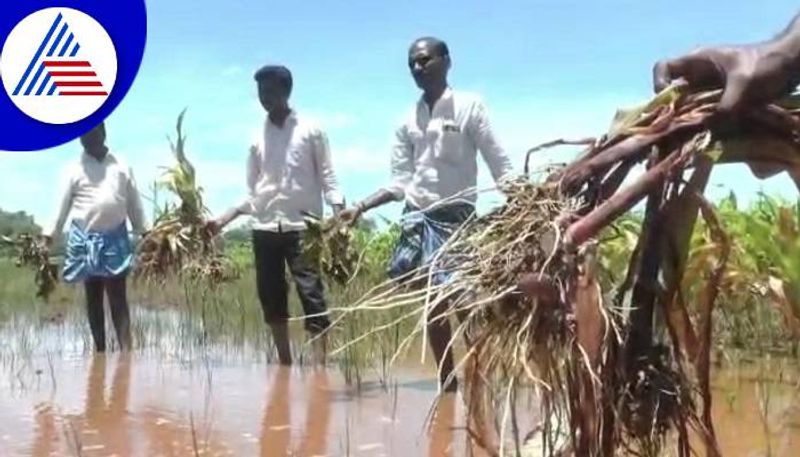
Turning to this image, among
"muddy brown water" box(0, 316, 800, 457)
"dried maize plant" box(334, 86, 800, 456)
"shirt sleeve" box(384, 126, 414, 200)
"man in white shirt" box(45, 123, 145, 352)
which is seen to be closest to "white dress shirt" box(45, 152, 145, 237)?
"man in white shirt" box(45, 123, 145, 352)

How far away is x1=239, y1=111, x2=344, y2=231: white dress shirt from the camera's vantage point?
258 inches

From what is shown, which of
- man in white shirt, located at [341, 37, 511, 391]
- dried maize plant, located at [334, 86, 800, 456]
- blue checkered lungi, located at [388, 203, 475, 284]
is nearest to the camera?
dried maize plant, located at [334, 86, 800, 456]

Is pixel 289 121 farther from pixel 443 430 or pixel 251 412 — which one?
pixel 443 430

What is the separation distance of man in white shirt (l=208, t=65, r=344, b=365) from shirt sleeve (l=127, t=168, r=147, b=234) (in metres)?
1.41

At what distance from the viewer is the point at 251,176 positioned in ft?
22.1

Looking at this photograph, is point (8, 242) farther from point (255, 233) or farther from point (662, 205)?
point (662, 205)

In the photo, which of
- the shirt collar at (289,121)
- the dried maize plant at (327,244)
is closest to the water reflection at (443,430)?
the dried maize plant at (327,244)

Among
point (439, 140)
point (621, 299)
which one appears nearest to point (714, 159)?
point (621, 299)

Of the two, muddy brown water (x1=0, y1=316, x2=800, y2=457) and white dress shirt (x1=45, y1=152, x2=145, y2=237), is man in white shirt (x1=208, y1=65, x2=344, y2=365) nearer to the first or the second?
muddy brown water (x1=0, y1=316, x2=800, y2=457)

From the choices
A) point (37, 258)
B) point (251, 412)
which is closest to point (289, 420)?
point (251, 412)

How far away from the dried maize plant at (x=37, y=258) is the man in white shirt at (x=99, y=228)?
49cm

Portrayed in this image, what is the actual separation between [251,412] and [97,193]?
3010mm

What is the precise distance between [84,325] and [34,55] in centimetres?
236

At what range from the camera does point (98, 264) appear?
759 centimetres
